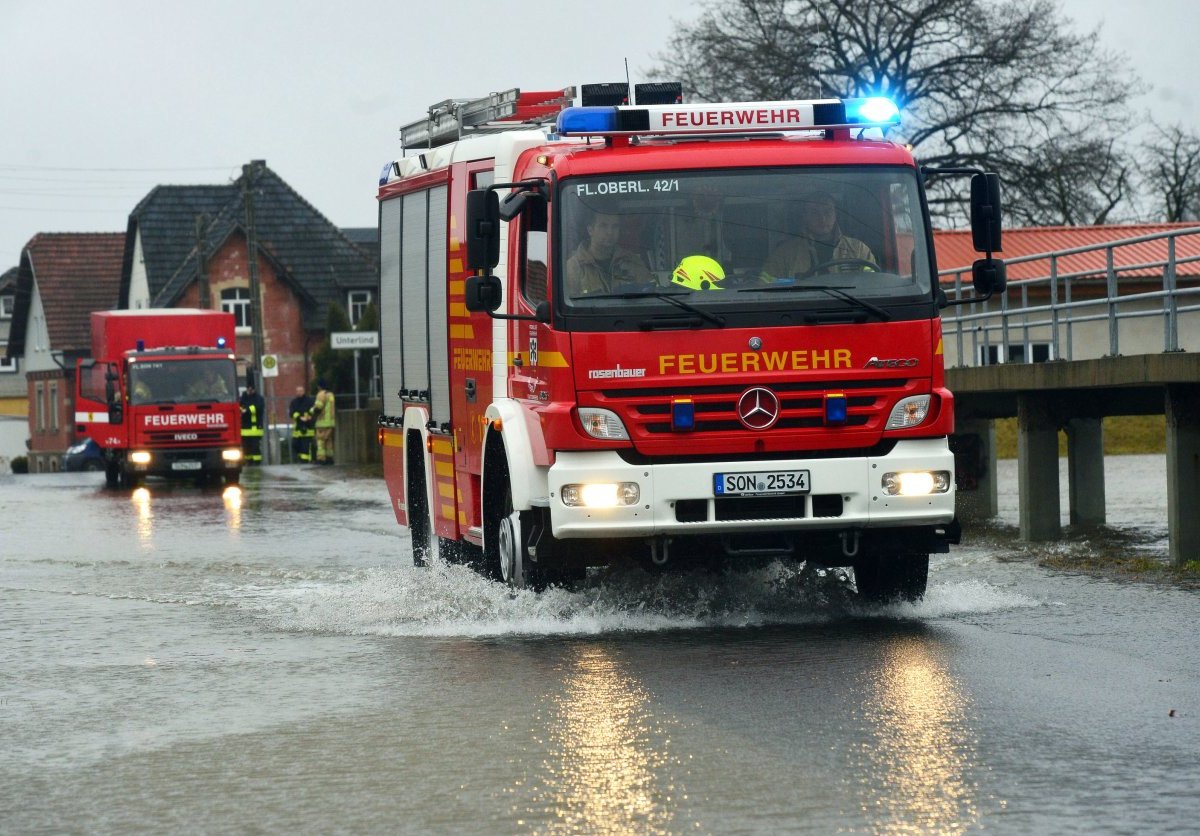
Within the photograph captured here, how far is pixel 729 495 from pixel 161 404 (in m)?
26.3

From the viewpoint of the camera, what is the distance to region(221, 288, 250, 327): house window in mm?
71688

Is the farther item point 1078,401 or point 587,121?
A: point 1078,401

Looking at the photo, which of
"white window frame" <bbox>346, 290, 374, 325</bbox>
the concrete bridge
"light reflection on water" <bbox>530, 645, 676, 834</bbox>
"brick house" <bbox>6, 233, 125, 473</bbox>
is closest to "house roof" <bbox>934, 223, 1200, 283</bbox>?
"white window frame" <bbox>346, 290, 374, 325</bbox>

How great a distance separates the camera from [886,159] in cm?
1109

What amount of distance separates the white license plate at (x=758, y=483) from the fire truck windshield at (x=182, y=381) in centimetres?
2618

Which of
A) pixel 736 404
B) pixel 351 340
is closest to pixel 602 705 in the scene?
pixel 736 404

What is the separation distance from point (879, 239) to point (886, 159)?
0.48 meters

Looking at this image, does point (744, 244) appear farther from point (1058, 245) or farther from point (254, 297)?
point (1058, 245)

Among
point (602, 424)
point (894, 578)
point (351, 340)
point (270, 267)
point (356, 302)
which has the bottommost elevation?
point (894, 578)

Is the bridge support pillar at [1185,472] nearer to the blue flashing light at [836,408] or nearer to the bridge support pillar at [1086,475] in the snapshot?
the blue flashing light at [836,408]

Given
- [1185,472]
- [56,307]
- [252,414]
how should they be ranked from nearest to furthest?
1. [1185,472]
2. [252,414]
3. [56,307]

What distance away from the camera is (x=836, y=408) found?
10695 millimetres

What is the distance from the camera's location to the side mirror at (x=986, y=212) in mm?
11188

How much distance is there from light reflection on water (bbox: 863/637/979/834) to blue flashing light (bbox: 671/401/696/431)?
169cm
